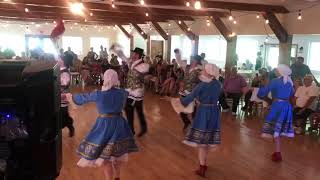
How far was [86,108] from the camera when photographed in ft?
26.0

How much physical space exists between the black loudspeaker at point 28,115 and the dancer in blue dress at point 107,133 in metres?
1.47

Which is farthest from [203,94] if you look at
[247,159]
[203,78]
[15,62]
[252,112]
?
[252,112]

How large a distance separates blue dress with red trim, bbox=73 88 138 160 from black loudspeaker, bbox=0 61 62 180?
4.80 feet

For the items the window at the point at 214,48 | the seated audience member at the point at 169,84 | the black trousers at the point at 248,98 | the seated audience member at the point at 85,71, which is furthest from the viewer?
the window at the point at 214,48

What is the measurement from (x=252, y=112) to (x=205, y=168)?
4.34 metres

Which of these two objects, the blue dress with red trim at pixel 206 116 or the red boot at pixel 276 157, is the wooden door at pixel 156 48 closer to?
the red boot at pixel 276 157

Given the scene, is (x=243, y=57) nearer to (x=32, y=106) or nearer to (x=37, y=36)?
(x=37, y=36)

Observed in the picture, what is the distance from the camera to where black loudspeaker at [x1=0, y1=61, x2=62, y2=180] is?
5.45 feet

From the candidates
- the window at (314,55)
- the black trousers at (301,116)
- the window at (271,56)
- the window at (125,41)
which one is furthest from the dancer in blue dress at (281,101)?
the window at (125,41)

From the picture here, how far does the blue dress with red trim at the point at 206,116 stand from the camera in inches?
153

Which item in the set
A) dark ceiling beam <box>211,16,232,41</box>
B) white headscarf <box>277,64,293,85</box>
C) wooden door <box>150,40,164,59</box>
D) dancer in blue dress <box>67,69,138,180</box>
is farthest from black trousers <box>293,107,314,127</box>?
wooden door <box>150,40,164,59</box>

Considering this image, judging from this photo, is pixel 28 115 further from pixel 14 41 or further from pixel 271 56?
pixel 14 41

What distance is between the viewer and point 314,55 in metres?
12.1

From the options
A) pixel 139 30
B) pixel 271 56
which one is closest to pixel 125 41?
pixel 139 30
